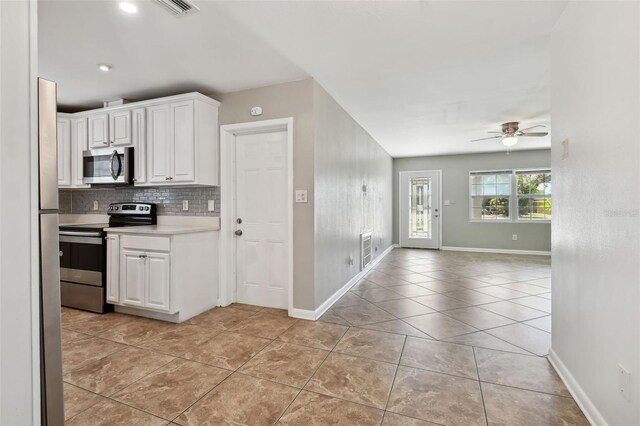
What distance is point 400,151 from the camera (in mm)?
7070

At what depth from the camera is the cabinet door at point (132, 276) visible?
3.00m

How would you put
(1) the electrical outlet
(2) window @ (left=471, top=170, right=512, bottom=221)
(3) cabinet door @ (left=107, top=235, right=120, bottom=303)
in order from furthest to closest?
1. (2) window @ (left=471, top=170, right=512, bottom=221)
2. (3) cabinet door @ (left=107, top=235, right=120, bottom=303)
3. (1) the electrical outlet

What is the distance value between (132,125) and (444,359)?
391 centimetres

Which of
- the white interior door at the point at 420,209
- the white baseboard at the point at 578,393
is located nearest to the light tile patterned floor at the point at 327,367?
the white baseboard at the point at 578,393

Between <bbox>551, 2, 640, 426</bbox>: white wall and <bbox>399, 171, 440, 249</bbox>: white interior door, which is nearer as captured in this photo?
<bbox>551, 2, 640, 426</bbox>: white wall

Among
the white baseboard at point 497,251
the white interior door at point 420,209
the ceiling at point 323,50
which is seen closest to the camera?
the ceiling at point 323,50

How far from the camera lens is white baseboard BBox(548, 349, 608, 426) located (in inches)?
60.4

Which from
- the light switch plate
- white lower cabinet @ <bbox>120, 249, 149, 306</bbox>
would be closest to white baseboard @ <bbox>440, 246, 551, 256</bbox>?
the light switch plate

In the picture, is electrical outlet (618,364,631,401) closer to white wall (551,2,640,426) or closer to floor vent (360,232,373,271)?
white wall (551,2,640,426)

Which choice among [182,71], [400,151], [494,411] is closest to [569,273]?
[494,411]

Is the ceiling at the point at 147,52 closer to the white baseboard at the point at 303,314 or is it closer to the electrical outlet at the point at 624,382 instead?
the white baseboard at the point at 303,314

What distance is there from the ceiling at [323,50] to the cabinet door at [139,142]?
274mm

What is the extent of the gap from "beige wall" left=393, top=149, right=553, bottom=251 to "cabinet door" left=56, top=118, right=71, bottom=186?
21.9 ft

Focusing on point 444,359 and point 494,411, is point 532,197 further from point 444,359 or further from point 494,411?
point 494,411
